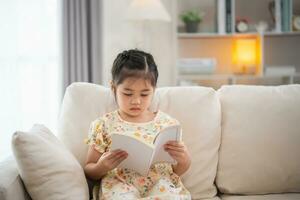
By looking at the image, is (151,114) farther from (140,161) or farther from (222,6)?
(222,6)

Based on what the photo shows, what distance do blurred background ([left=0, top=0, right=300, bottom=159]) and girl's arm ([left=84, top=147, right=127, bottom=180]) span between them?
1773 millimetres

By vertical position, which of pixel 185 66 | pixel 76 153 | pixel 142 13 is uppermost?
pixel 142 13

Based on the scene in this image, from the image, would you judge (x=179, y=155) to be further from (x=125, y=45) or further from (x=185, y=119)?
(x=125, y=45)

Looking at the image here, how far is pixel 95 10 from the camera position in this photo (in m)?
3.48

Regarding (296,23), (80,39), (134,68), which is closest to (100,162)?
(134,68)

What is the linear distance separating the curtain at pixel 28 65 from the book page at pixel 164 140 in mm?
2058

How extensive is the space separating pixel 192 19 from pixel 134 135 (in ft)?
7.04

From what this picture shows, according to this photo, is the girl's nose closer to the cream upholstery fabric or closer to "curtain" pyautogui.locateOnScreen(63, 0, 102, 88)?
the cream upholstery fabric

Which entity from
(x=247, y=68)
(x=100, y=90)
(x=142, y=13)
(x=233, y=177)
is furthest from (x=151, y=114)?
(x=247, y=68)

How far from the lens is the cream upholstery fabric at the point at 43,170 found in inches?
56.9

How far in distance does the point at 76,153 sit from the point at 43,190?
376 millimetres

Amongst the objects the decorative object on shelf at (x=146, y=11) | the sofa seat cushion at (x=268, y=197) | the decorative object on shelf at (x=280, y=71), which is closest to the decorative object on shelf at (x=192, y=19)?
the decorative object on shelf at (x=146, y=11)

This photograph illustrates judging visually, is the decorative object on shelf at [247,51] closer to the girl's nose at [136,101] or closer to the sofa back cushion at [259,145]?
the sofa back cushion at [259,145]

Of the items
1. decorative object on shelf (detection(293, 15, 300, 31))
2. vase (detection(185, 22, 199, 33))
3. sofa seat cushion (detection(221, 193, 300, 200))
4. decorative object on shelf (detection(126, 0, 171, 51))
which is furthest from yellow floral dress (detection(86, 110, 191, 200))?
decorative object on shelf (detection(293, 15, 300, 31))
